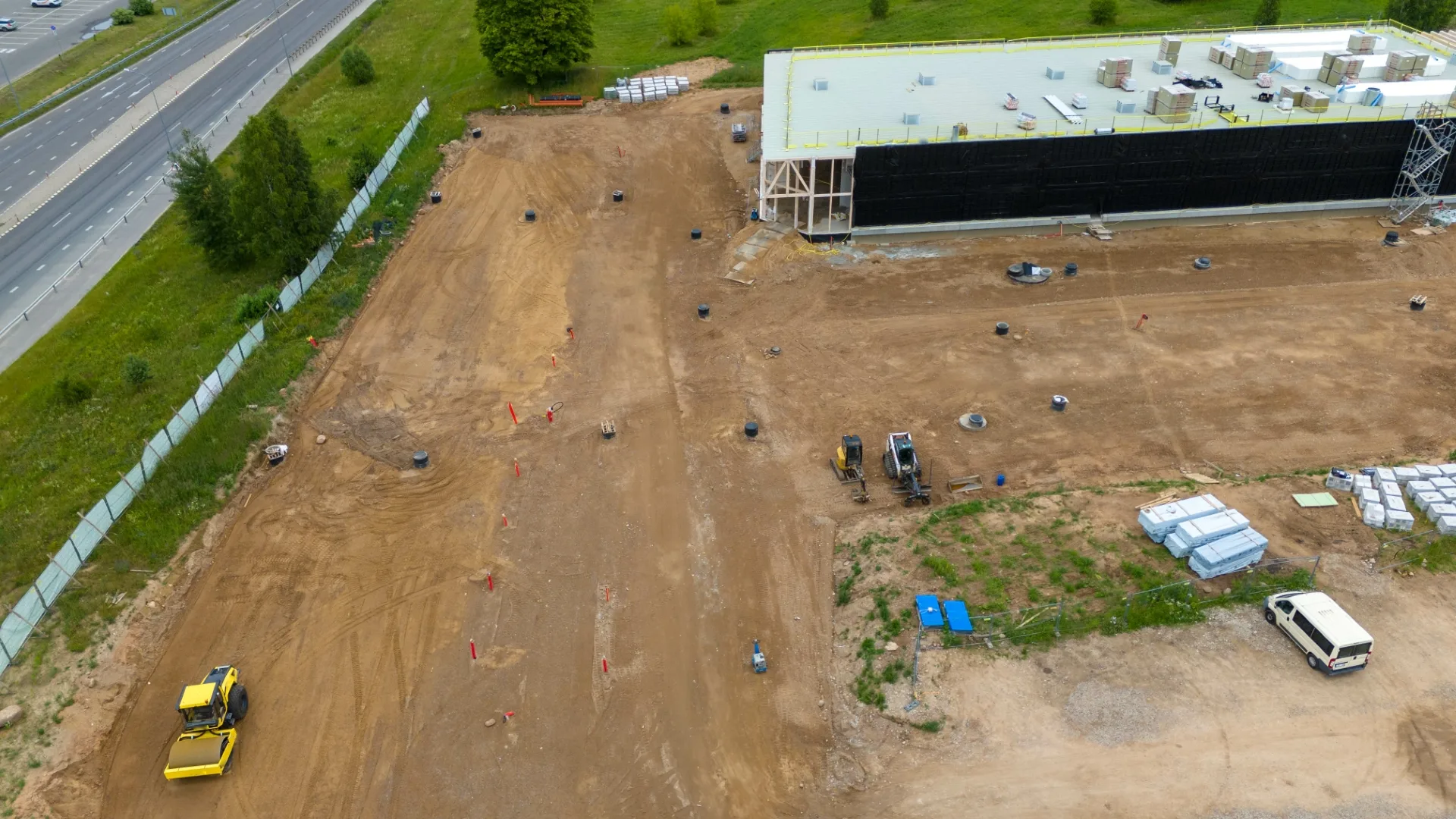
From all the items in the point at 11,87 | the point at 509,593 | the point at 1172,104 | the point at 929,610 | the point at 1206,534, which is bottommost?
the point at 509,593

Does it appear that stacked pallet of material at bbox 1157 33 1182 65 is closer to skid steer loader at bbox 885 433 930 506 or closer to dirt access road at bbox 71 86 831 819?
dirt access road at bbox 71 86 831 819

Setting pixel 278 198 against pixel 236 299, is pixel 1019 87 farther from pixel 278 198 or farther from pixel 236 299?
pixel 236 299

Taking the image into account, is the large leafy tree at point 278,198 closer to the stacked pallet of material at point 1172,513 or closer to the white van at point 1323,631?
the stacked pallet of material at point 1172,513

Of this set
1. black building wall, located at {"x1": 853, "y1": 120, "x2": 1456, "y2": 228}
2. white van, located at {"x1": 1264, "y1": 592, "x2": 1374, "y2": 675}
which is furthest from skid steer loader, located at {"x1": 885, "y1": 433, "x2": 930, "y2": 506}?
black building wall, located at {"x1": 853, "y1": 120, "x2": 1456, "y2": 228}

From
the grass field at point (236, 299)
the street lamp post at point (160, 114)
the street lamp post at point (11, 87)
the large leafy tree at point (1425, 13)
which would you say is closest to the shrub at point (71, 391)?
the grass field at point (236, 299)

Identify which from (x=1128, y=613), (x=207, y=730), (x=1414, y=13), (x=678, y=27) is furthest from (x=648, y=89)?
(x=1414, y=13)

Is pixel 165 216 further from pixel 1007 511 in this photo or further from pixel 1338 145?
pixel 1338 145
